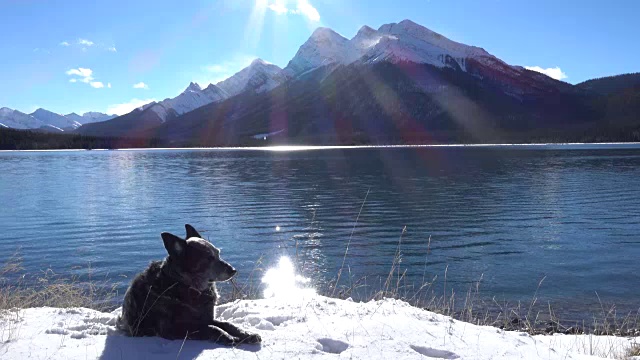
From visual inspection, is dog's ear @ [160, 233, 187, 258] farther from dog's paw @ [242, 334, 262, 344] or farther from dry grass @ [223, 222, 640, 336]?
dry grass @ [223, 222, 640, 336]

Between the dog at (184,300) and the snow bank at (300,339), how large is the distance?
0.26 meters

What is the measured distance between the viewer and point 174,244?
292 inches

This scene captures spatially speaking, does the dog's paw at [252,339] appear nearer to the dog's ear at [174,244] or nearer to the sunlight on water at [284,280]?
the dog's ear at [174,244]

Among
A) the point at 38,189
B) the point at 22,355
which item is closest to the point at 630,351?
the point at 22,355

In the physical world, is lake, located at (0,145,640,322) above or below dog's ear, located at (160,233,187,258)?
below

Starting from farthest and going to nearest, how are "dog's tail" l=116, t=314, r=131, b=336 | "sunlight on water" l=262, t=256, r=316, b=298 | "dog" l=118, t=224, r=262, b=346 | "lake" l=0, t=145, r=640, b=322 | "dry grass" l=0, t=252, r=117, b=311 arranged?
1. "lake" l=0, t=145, r=640, b=322
2. "sunlight on water" l=262, t=256, r=316, b=298
3. "dry grass" l=0, t=252, r=117, b=311
4. "dog's tail" l=116, t=314, r=131, b=336
5. "dog" l=118, t=224, r=262, b=346

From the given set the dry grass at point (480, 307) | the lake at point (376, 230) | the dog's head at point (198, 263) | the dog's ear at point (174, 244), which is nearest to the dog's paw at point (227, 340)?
the dog's head at point (198, 263)

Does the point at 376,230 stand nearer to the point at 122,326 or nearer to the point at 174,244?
the point at 122,326

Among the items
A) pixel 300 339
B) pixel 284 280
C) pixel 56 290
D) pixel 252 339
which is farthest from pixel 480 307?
pixel 56 290

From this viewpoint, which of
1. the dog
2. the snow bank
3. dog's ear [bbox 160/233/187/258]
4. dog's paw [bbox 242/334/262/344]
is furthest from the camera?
the dog

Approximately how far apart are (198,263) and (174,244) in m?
0.57

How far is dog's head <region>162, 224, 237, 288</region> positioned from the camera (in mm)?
7668

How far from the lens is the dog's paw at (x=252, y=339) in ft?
24.5

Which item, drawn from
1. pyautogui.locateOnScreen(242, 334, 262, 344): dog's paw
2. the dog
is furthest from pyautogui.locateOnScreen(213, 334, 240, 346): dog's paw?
pyautogui.locateOnScreen(242, 334, 262, 344): dog's paw
